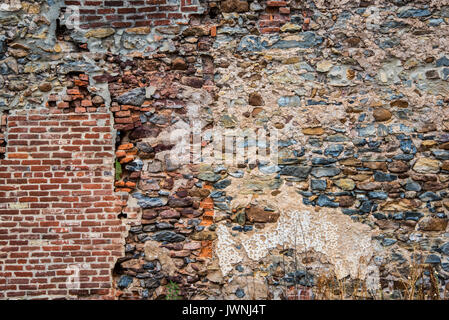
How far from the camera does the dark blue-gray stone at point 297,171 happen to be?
3949 mm

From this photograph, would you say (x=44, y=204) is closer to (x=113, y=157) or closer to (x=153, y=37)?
(x=113, y=157)

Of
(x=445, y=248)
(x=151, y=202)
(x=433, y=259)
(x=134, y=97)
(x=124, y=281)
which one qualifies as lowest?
(x=124, y=281)

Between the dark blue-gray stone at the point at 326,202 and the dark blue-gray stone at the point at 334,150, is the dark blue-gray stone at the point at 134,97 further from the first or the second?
the dark blue-gray stone at the point at 326,202

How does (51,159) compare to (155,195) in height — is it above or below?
above

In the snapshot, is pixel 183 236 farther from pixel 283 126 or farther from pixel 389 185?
pixel 389 185

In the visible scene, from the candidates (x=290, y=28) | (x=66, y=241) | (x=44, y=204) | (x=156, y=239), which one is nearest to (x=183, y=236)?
(x=156, y=239)

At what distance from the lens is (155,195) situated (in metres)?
3.96

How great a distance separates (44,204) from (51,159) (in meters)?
0.44

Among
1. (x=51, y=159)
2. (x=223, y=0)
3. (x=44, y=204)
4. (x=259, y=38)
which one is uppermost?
(x=223, y=0)

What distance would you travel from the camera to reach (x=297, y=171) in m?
3.95

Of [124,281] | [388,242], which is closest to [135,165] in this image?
[124,281]

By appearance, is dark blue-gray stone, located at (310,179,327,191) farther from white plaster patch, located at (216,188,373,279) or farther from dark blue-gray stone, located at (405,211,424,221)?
dark blue-gray stone, located at (405,211,424,221)

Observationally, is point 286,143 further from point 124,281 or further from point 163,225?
point 124,281

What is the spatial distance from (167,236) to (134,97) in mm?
1392
